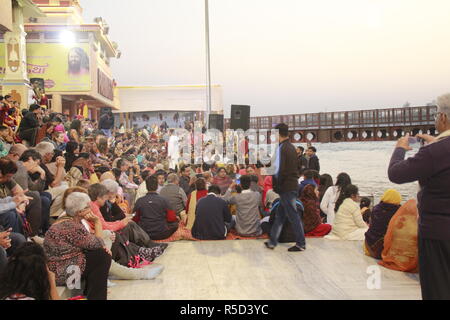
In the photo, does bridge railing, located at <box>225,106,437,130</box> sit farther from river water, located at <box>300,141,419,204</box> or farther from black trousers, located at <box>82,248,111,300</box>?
black trousers, located at <box>82,248,111,300</box>

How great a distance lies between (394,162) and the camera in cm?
295

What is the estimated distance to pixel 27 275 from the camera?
2885mm

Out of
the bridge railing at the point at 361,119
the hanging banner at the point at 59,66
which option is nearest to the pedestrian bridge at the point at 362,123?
the bridge railing at the point at 361,119

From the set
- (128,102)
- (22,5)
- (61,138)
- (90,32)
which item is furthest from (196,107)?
(61,138)

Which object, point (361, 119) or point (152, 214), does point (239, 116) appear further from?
point (361, 119)

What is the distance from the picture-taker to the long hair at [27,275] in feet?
9.32

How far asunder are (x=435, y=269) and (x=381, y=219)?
3.09 meters

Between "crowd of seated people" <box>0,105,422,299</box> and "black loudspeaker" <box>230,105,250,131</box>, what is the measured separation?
6.67 feet

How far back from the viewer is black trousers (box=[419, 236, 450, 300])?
2.79 m

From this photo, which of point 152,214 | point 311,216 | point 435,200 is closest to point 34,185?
point 152,214

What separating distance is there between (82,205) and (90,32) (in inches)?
984

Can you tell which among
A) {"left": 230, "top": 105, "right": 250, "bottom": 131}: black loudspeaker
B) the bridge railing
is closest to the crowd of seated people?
{"left": 230, "top": 105, "right": 250, "bottom": 131}: black loudspeaker

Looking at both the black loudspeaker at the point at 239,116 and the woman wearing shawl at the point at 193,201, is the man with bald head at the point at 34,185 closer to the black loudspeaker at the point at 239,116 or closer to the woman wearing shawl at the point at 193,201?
the woman wearing shawl at the point at 193,201
